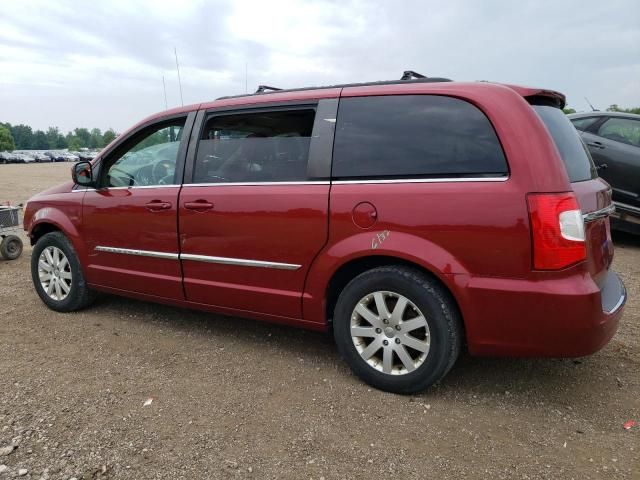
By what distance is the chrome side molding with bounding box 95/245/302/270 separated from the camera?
3.24m

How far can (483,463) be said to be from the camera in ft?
7.75

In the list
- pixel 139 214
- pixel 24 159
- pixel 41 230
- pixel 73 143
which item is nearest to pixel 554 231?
pixel 139 214

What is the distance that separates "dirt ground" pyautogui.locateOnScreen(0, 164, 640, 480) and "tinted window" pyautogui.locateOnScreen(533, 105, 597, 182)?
4.11ft

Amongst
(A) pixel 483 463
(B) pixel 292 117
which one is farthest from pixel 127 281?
(A) pixel 483 463

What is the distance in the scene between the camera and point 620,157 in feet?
22.5

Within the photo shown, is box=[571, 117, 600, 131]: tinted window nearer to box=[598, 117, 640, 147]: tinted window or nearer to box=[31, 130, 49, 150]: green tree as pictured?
box=[598, 117, 640, 147]: tinted window

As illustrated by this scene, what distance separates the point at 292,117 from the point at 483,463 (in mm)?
2222

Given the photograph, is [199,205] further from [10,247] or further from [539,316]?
[10,247]

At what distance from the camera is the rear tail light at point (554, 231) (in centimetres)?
246

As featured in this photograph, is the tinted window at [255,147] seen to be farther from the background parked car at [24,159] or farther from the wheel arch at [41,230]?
the background parked car at [24,159]

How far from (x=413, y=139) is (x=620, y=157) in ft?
17.5

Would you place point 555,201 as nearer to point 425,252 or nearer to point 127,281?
point 425,252

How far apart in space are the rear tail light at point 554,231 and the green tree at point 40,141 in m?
150

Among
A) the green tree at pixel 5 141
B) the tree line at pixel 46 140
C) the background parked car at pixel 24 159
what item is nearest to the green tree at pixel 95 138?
the tree line at pixel 46 140
